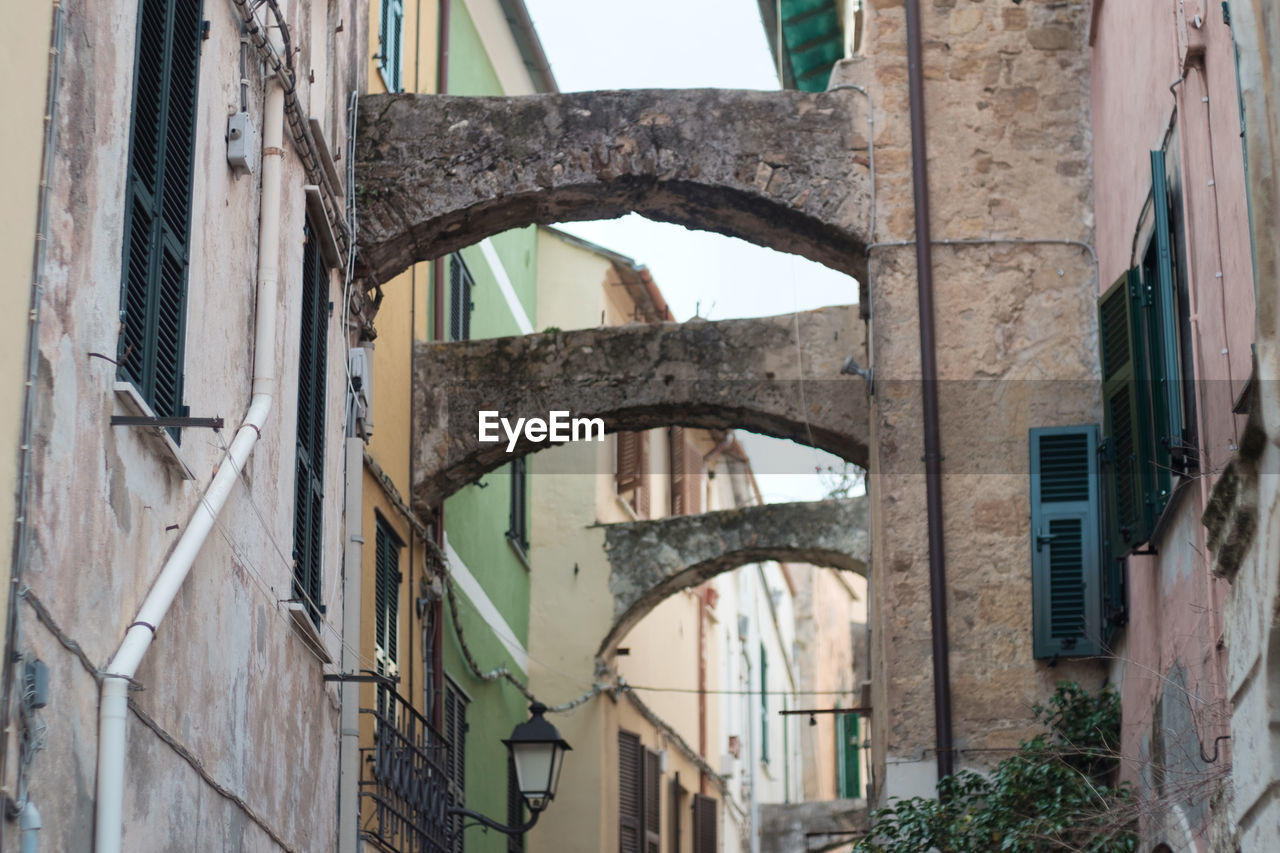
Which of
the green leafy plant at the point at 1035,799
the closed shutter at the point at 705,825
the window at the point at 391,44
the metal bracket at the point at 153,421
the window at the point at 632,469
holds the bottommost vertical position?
the closed shutter at the point at 705,825

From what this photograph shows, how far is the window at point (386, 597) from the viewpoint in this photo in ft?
33.6

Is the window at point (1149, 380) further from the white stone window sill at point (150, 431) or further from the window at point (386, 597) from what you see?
the window at point (386, 597)

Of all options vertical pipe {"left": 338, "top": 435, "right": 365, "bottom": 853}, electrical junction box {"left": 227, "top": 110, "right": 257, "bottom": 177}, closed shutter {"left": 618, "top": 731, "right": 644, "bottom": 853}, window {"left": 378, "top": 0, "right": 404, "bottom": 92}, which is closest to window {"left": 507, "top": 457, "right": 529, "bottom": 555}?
closed shutter {"left": 618, "top": 731, "right": 644, "bottom": 853}

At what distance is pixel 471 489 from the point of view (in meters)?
13.6

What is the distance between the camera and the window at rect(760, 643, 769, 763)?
83.7 ft

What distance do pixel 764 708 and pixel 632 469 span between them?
8867 millimetres

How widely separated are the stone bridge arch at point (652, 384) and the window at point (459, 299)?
1.55 m

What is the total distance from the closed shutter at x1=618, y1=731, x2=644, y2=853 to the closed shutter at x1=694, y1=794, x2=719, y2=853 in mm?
3073

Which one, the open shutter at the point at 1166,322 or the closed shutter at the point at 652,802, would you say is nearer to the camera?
the open shutter at the point at 1166,322

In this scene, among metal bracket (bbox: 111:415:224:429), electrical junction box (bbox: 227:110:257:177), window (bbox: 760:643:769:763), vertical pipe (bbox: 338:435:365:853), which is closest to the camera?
metal bracket (bbox: 111:415:224:429)

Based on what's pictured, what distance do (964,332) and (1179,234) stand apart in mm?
2878

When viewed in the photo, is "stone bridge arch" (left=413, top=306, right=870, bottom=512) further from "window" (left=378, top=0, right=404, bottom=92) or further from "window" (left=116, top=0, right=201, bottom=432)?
"window" (left=116, top=0, right=201, bottom=432)

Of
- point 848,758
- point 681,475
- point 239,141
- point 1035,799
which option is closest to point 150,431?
point 239,141

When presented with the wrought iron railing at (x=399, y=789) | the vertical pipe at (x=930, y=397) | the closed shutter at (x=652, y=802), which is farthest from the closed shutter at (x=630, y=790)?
the vertical pipe at (x=930, y=397)
